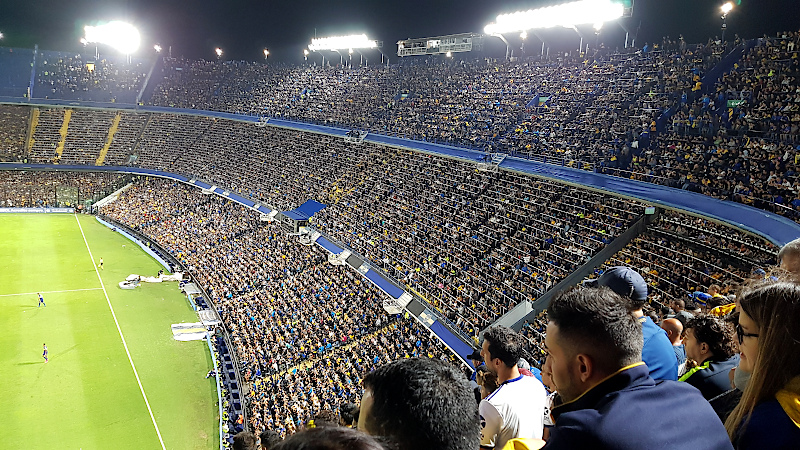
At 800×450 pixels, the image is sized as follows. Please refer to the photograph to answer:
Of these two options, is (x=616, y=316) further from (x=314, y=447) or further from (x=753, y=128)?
(x=753, y=128)

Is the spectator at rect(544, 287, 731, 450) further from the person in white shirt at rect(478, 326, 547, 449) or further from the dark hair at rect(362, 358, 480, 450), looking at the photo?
the person in white shirt at rect(478, 326, 547, 449)

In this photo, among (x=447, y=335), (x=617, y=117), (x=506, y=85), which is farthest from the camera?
(x=506, y=85)

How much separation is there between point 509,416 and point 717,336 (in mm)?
1609

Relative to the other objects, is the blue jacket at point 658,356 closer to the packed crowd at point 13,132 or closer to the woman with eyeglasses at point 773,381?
the woman with eyeglasses at point 773,381

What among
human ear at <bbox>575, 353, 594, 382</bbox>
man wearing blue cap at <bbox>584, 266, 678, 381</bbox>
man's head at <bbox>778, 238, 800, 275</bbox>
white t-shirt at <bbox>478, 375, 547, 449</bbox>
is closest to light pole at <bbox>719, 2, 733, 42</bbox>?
man's head at <bbox>778, 238, 800, 275</bbox>

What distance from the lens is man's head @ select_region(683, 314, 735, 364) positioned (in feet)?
12.1

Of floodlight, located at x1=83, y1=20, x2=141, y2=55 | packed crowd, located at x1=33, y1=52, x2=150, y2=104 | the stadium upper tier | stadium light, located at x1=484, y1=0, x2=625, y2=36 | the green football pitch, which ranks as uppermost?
floodlight, located at x1=83, y1=20, x2=141, y2=55

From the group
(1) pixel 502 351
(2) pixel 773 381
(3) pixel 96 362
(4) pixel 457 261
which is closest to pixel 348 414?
(1) pixel 502 351

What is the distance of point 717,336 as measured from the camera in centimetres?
371

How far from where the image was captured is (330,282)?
82.2 ft

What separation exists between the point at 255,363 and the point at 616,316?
770 inches

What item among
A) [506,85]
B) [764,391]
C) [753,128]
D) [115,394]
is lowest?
[115,394]

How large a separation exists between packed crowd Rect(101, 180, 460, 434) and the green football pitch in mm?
2075

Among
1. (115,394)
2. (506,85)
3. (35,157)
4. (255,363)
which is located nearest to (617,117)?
(506,85)
